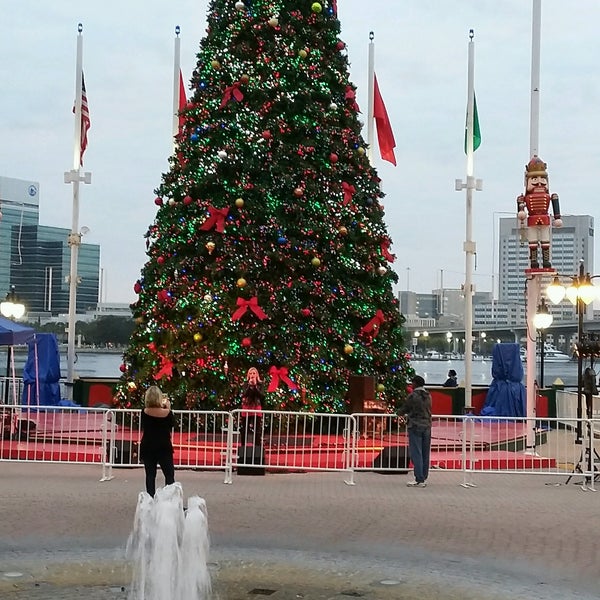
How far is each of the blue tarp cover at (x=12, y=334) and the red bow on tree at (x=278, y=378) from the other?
20.3ft

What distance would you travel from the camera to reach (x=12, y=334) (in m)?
19.8

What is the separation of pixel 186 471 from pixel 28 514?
15.2ft

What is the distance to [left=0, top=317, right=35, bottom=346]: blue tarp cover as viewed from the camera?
19.8 m

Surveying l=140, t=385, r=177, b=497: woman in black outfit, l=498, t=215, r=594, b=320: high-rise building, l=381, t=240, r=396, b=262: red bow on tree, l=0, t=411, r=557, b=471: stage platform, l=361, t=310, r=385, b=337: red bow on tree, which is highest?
l=498, t=215, r=594, b=320: high-rise building

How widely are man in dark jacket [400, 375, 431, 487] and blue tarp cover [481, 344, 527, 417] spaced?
1212 centimetres

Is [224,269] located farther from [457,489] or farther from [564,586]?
[564,586]

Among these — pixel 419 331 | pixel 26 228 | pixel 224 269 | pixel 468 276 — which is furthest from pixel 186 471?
pixel 419 331

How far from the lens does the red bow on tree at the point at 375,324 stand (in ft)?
63.7

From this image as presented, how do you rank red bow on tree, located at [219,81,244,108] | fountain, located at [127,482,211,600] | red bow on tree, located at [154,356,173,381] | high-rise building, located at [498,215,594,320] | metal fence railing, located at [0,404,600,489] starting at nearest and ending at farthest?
fountain, located at [127,482,211,600]
metal fence railing, located at [0,404,600,489]
red bow on tree, located at [154,356,173,381]
red bow on tree, located at [219,81,244,108]
high-rise building, located at [498,215,594,320]

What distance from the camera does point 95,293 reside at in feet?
243

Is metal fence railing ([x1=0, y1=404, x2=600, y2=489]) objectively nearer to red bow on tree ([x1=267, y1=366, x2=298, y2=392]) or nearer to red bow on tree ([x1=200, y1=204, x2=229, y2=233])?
red bow on tree ([x1=267, y1=366, x2=298, y2=392])

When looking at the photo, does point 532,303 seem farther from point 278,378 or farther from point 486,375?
point 486,375

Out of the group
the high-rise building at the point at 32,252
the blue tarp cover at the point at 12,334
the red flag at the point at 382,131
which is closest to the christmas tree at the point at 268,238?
the blue tarp cover at the point at 12,334

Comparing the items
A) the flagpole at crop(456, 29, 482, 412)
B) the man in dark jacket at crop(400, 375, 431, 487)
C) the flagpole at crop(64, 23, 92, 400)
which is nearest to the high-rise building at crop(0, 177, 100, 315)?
the flagpole at crop(64, 23, 92, 400)
